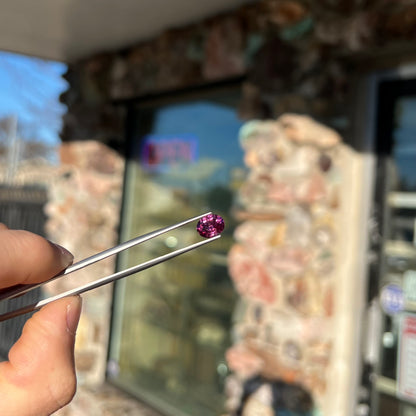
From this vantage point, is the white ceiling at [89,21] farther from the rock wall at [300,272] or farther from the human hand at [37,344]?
the human hand at [37,344]

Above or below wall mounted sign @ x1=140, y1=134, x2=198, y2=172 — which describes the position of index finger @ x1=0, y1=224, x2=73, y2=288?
below

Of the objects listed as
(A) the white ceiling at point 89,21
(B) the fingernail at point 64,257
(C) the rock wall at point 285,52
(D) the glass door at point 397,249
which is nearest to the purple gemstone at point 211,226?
(B) the fingernail at point 64,257

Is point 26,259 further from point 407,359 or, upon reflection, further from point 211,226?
point 407,359

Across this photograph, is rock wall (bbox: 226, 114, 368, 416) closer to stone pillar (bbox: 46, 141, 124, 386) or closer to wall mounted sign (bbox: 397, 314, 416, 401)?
wall mounted sign (bbox: 397, 314, 416, 401)

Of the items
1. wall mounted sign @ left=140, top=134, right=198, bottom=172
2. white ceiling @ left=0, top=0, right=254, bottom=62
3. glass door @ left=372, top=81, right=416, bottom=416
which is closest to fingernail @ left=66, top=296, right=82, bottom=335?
glass door @ left=372, top=81, right=416, bottom=416

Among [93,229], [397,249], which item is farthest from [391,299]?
[93,229]

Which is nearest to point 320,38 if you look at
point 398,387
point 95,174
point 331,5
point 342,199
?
point 331,5
